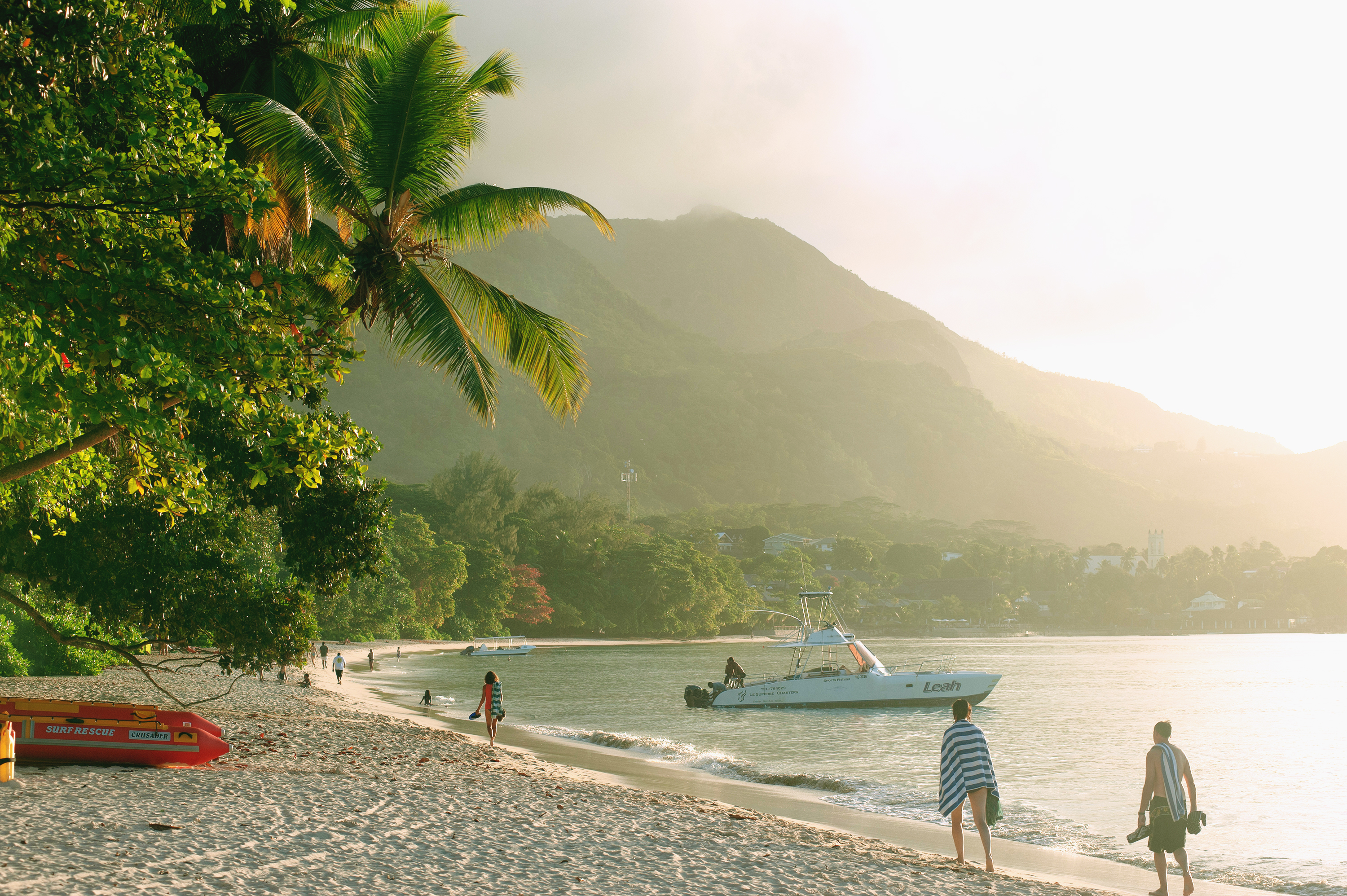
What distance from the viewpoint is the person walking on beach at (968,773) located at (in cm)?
856

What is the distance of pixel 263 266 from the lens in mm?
6766

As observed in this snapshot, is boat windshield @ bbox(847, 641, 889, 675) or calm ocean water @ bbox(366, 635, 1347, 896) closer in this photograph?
calm ocean water @ bbox(366, 635, 1347, 896)

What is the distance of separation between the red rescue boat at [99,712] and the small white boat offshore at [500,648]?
54752 millimetres

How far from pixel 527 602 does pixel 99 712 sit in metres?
74.4

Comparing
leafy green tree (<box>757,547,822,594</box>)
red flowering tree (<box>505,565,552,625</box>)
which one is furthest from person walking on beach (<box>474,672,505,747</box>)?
leafy green tree (<box>757,547,822,594</box>)

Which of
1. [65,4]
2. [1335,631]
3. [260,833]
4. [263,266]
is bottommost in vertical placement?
[1335,631]

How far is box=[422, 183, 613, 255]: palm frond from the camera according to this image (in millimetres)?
11516

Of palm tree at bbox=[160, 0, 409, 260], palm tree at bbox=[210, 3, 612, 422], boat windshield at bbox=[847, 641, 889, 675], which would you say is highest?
palm tree at bbox=[160, 0, 409, 260]

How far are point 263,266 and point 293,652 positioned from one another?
35.3ft

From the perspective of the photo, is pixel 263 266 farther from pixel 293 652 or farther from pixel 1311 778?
pixel 1311 778

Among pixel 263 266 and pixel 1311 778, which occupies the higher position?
pixel 263 266

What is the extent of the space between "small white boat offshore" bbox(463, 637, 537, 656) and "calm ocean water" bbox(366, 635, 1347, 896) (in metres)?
4.04

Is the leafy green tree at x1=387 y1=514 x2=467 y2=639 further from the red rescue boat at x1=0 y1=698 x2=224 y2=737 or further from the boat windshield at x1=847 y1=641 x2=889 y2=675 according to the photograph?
the red rescue boat at x1=0 y1=698 x2=224 y2=737

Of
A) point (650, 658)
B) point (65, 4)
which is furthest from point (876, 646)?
point (65, 4)
